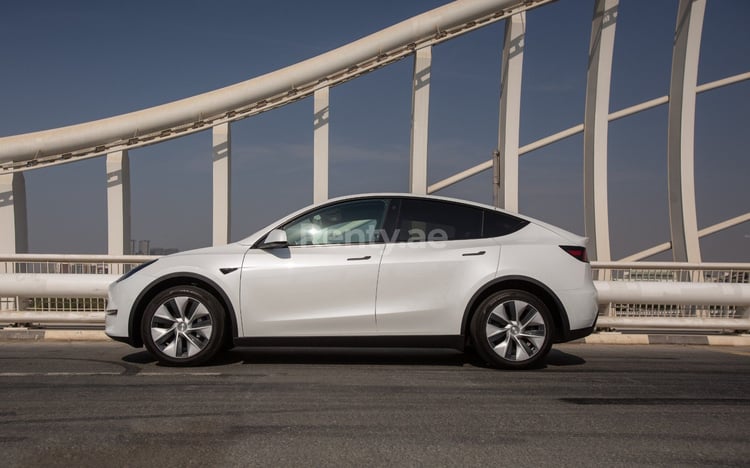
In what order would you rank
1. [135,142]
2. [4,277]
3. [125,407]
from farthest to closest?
[135,142], [4,277], [125,407]

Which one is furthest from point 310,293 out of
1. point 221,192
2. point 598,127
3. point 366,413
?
point 598,127

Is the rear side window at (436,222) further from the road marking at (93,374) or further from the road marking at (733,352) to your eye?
the road marking at (733,352)

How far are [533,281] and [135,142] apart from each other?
425 inches

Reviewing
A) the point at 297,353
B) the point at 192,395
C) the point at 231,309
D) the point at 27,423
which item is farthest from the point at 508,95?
the point at 27,423

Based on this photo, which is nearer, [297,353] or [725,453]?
[725,453]

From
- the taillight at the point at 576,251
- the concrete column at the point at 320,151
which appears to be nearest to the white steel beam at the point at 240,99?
the concrete column at the point at 320,151

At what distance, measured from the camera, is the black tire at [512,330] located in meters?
6.12

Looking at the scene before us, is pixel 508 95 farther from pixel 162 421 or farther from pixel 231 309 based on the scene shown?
pixel 162 421

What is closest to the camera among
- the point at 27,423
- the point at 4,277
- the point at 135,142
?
the point at 27,423

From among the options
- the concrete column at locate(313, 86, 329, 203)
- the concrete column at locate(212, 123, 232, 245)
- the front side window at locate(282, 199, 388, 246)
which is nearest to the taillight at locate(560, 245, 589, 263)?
the front side window at locate(282, 199, 388, 246)

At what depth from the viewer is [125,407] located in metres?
4.41

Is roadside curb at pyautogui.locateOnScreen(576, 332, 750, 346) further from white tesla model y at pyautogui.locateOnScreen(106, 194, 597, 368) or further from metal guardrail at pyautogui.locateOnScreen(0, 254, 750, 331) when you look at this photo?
white tesla model y at pyautogui.locateOnScreen(106, 194, 597, 368)

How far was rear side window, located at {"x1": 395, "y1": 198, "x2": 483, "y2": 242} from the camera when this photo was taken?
251 inches

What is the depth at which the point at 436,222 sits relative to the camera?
6.43 metres
